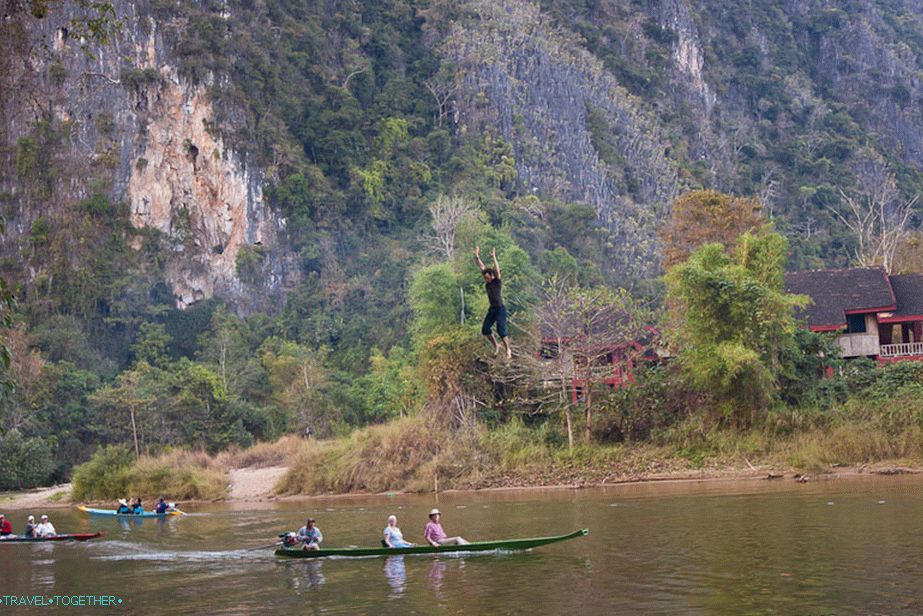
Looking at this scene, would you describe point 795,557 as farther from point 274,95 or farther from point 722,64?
point 722,64

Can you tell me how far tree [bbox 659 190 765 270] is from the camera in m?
55.7

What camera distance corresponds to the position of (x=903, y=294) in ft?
156

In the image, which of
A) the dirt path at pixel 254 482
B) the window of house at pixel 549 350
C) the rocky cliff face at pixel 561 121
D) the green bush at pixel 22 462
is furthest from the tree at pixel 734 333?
the rocky cliff face at pixel 561 121

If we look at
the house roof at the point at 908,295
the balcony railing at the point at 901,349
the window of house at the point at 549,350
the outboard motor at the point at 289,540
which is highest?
the house roof at the point at 908,295

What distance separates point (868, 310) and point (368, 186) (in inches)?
2109

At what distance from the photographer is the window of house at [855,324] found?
154 feet

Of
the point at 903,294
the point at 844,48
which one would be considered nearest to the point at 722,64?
the point at 844,48

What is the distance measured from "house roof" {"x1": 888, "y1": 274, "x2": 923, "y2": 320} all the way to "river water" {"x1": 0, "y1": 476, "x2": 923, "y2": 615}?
49.2ft

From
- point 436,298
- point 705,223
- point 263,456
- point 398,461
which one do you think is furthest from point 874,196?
point 398,461

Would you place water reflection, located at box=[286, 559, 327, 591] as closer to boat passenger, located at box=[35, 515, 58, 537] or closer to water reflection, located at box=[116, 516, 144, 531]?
boat passenger, located at box=[35, 515, 58, 537]

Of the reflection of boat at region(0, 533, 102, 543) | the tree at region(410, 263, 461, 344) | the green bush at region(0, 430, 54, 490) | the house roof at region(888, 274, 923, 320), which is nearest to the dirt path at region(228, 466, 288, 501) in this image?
the tree at region(410, 263, 461, 344)

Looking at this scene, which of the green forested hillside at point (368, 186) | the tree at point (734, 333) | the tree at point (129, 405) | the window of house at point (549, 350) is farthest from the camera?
the green forested hillside at point (368, 186)

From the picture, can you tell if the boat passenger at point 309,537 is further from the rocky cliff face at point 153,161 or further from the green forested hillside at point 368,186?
the rocky cliff face at point 153,161

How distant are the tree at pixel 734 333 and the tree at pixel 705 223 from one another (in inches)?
547
